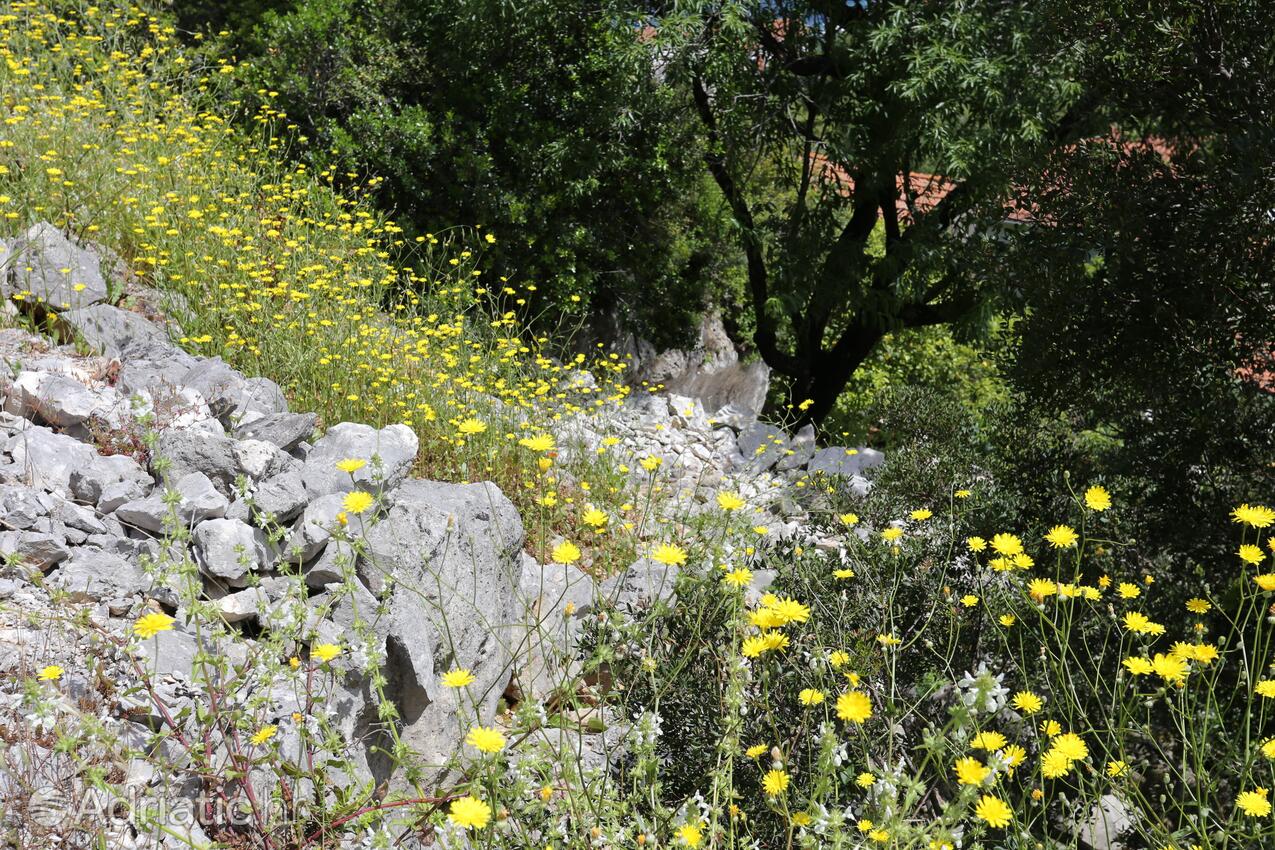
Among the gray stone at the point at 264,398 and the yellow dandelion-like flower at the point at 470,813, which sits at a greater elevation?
the yellow dandelion-like flower at the point at 470,813

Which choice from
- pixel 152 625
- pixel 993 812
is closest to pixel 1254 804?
pixel 993 812

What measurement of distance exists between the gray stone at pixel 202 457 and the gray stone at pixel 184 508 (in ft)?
0.44

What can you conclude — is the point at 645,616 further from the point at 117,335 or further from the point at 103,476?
the point at 117,335

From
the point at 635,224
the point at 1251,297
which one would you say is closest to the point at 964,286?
the point at 635,224

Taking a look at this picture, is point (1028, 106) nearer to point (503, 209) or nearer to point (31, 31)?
point (503, 209)

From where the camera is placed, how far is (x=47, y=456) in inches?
130

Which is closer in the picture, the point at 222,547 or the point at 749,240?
the point at 222,547

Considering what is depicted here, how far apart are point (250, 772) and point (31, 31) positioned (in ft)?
23.1

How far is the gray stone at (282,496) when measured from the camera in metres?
3.19

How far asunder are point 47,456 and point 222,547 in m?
0.77

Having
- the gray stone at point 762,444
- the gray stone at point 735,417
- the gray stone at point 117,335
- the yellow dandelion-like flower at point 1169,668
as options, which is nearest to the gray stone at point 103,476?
the gray stone at point 117,335

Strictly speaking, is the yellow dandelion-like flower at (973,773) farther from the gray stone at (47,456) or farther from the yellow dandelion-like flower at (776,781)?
the gray stone at (47,456)

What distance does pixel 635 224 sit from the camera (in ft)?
26.6

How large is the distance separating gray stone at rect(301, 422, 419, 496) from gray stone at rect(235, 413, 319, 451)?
3.3 inches
